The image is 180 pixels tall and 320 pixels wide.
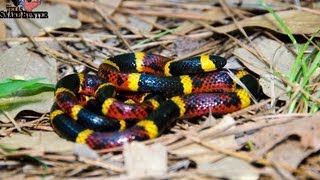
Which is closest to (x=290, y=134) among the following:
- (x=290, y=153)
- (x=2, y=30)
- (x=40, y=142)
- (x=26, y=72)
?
(x=290, y=153)

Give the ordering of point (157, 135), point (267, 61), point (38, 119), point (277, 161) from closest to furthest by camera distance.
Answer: point (277, 161)
point (157, 135)
point (38, 119)
point (267, 61)

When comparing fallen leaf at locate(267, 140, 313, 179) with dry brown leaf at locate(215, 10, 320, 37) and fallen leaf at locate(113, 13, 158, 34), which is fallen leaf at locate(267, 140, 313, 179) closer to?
dry brown leaf at locate(215, 10, 320, 37)

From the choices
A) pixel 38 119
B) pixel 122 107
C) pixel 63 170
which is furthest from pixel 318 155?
pixel 38 119

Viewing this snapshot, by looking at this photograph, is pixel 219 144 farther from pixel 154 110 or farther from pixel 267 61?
pixel 267 61

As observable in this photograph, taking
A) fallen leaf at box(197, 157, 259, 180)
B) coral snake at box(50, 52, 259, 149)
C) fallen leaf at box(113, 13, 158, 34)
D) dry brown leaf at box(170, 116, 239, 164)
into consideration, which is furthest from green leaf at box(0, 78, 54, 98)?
fallen leaf at box(197, 157, 259, 180)

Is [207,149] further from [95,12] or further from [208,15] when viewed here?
[95,12]
